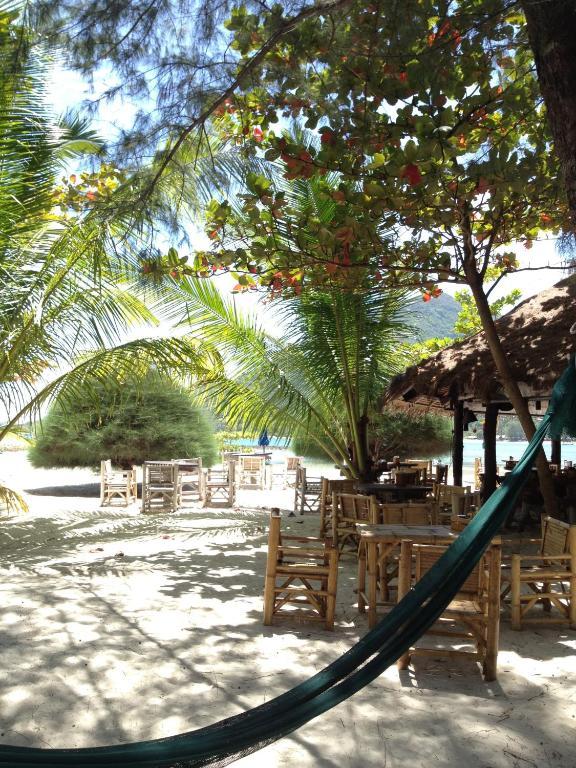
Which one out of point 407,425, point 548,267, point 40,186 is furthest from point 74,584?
point 407,425

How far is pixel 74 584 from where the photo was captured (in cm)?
523

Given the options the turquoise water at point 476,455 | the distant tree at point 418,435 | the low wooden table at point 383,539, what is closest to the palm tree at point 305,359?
the turquoise water at point 476,455

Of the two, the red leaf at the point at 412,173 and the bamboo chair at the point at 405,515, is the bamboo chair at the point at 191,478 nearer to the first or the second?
the bamboo chair at the point at 405,515

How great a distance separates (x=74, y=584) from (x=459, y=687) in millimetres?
3184

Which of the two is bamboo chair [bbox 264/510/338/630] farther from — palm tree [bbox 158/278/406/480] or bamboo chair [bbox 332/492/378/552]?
palm tree [bbox 158/278/406/480]

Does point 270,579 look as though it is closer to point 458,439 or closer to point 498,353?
A: point 498,353

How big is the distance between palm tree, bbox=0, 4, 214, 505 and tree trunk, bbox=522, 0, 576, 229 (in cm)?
456

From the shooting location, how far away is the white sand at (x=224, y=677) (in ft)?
8.59

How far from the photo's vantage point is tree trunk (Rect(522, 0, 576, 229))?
98.4 inches

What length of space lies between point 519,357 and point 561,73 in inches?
173

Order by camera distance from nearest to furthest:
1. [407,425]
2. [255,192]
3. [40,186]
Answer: [255,192], [40,186], [407,425]

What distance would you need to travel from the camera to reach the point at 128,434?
49.7 feet

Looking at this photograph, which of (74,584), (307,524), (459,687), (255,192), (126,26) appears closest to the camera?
(459,687)

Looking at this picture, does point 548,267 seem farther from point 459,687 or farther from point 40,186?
point 40,186
